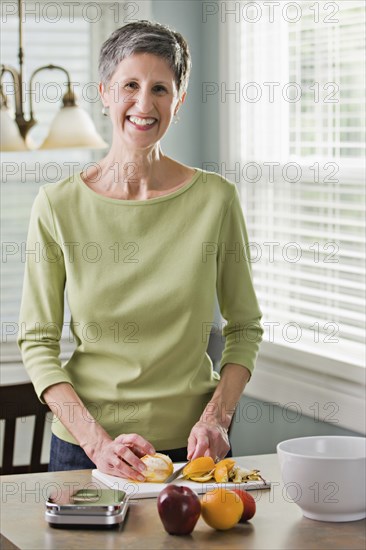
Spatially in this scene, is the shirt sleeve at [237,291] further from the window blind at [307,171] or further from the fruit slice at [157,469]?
the window blind at [307,171]

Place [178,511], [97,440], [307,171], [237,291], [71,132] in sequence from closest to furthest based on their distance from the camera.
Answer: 1. [178,511]
2. [97,440]
3. [237,291]
4. [71,132]
5. [307,171]

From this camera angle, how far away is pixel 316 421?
3119 millimetres

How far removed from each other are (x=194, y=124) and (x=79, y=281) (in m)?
1.68

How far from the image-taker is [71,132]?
2.45 m

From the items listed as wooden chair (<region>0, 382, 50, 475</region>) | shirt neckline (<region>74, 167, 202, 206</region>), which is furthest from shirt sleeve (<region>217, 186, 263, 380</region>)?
wooden chair (<region>0, 382, 50, 475</region>)

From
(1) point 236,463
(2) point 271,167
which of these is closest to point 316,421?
(2) point 271,167

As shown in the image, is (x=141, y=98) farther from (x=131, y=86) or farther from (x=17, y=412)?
(x=17, y=412)

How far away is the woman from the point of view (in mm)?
2125

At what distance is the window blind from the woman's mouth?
99 centimetres

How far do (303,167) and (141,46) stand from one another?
1.21m

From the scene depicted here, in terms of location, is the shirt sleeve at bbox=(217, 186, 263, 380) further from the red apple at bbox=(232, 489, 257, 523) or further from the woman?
Answer: the red apple at bbox=(232, 489, 257, 523)

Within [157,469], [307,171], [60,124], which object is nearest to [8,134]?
[60,124]

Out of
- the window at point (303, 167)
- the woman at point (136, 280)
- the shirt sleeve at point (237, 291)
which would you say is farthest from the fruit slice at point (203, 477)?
the window at point (303, 167)

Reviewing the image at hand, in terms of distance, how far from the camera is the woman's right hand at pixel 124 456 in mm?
1925
